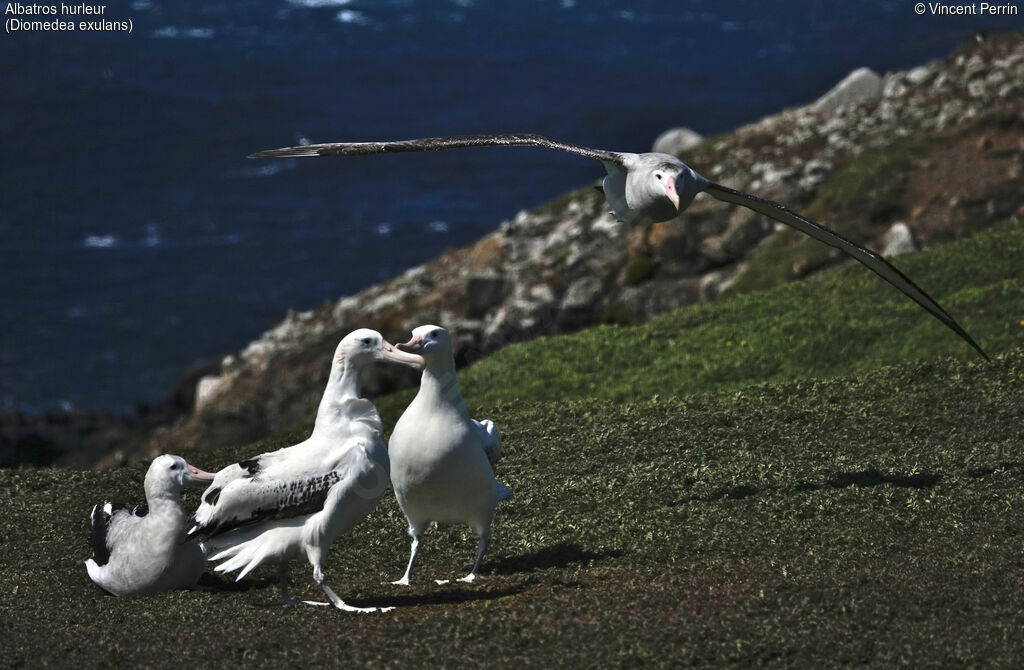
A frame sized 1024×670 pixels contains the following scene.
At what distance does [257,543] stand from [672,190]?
585 centimetres

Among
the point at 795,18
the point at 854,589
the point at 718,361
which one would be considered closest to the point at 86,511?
the point at 854,589

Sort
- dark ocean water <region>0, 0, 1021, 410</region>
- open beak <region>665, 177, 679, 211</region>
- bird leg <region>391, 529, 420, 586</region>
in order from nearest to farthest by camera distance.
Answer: bird leg <region>391, 529, 420, 586</region>
open beak <region>665, 177, 679, 211</region>
dark ocean water <region>0, 0, 1021, 410</region>

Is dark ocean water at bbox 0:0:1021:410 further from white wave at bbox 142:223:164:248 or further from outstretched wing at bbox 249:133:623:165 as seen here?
outstretched wing at bbox 249:133:623:165

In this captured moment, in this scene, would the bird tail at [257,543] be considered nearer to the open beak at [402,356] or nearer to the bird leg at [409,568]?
the bird leg at [409,568]

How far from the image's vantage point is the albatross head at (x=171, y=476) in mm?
11633

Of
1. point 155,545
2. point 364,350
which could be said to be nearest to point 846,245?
point 364,350

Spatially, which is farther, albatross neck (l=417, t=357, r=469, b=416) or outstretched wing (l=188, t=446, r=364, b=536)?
albatross neck (l=417, t=357, r=469, b=416)

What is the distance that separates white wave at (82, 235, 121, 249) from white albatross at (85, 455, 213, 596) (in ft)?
171

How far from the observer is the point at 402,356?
1105 centimetres

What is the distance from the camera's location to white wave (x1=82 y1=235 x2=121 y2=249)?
202 ft

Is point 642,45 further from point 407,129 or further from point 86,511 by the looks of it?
point 86,511

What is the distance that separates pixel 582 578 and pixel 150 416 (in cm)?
2827

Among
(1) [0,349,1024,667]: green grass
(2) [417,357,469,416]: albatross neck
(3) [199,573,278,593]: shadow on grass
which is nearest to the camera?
(1) [0,349,1024,667]: green grass

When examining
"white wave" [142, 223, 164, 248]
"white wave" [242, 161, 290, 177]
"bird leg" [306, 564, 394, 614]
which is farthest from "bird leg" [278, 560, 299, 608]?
"white wave" [242, 161, 290, 177]
